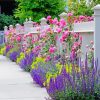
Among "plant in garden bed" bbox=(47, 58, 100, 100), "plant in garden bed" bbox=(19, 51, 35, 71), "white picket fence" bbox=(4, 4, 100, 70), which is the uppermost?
"white picket fence" bbox=(4, 4, 100, 70)

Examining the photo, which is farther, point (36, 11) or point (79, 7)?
point (36, 11)

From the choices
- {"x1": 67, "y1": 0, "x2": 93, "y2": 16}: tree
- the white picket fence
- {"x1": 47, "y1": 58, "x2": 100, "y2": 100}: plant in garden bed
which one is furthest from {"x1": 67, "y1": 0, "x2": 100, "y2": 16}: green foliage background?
{"x1": 47, "y1": 58, "x2": 100, "y2": 100}: plant in garden bed

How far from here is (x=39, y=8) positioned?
34.5 metres

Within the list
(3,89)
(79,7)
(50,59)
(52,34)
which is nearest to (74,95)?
(3,89)

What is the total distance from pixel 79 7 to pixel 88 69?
18.8 metres

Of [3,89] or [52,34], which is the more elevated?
[52,34]

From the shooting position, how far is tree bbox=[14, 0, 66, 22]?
3369 cm

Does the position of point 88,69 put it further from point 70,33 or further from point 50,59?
point 50,59

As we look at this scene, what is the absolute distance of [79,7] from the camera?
26.5 metres

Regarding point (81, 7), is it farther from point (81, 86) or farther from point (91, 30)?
point (81, 86)

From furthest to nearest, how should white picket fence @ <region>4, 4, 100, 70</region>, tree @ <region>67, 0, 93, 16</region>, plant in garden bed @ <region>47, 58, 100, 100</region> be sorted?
1. tree @ <region>67, 0, 93, 16</region>
2. white picket fence @ <region>4, 4, 100, 70</region>
3. plant in garden bed @ <region>47, 58, 100, 100</region>

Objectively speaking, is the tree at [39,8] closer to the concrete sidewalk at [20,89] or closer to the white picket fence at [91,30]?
the white picket fence at [91,30]

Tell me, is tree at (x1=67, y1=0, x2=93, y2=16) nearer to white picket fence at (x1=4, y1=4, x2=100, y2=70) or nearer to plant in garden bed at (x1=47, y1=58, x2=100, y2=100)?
white picket fence at (x1=4, y1=4, x2=100, y2=70)

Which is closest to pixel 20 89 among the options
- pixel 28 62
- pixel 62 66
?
pixel 62 66
